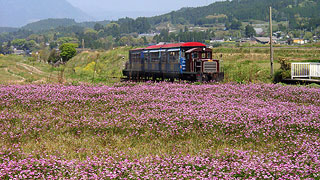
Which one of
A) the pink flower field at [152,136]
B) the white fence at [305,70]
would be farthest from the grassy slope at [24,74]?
the white fence at [305,70]

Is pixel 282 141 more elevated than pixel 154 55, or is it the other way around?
pixel 154 55

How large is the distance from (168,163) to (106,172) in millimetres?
1430

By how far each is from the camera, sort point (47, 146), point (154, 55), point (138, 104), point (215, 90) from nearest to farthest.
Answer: point (47, 146) < point (138, 104) < point (215, 90) < point (154, 55)

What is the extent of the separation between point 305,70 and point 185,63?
9.93 meters

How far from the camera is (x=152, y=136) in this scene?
10797 millimetres

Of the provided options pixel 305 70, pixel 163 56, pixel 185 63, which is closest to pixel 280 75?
pixel 305 70

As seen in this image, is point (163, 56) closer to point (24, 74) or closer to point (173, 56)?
point (173, 56)

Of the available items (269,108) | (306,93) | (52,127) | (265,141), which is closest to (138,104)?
(52,127)

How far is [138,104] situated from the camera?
1504cm

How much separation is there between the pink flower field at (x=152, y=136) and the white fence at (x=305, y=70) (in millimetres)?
13982

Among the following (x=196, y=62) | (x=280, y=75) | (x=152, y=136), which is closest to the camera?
(x=152, y=136)

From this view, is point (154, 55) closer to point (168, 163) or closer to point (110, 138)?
point (110, 138)

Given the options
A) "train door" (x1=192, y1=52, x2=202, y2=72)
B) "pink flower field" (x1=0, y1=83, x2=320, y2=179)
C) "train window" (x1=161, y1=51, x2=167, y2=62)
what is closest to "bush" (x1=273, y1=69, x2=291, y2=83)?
"train door" (x1=192, y1=52, x2=202, y2=72)

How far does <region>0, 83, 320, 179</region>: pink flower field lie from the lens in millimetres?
7453
